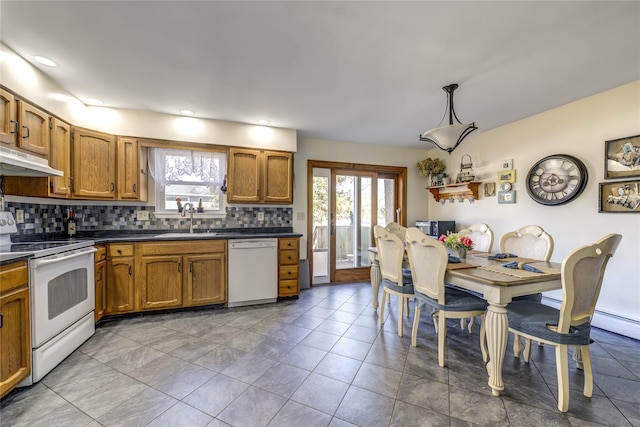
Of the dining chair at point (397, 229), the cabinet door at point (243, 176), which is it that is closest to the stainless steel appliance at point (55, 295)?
the cabinet door at point (243, 176)

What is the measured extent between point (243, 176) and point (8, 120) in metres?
2.03

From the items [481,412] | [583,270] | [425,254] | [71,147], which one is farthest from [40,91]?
[583,270]

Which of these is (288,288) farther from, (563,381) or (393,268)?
(563,381)

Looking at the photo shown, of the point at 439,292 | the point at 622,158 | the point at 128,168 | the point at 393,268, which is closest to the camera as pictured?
the point at 439,292

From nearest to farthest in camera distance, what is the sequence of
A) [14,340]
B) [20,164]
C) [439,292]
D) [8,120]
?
[14,340]
[20,164]
[8,120]
[439,292]

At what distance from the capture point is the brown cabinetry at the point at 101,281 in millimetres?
2635

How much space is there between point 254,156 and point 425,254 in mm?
2503

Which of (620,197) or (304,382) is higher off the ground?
(620,197)

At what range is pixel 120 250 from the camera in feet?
9.32

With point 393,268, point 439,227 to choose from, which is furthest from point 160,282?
point 439,227

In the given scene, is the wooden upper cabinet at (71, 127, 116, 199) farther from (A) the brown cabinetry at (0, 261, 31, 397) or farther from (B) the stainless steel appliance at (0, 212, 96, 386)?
(A) the brown cabinetry at (0, 261, 31, 397)

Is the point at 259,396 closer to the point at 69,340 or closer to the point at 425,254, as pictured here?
the point at 425,254

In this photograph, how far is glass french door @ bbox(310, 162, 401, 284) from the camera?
172 inches

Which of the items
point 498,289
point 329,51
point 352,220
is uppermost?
point 329,51
